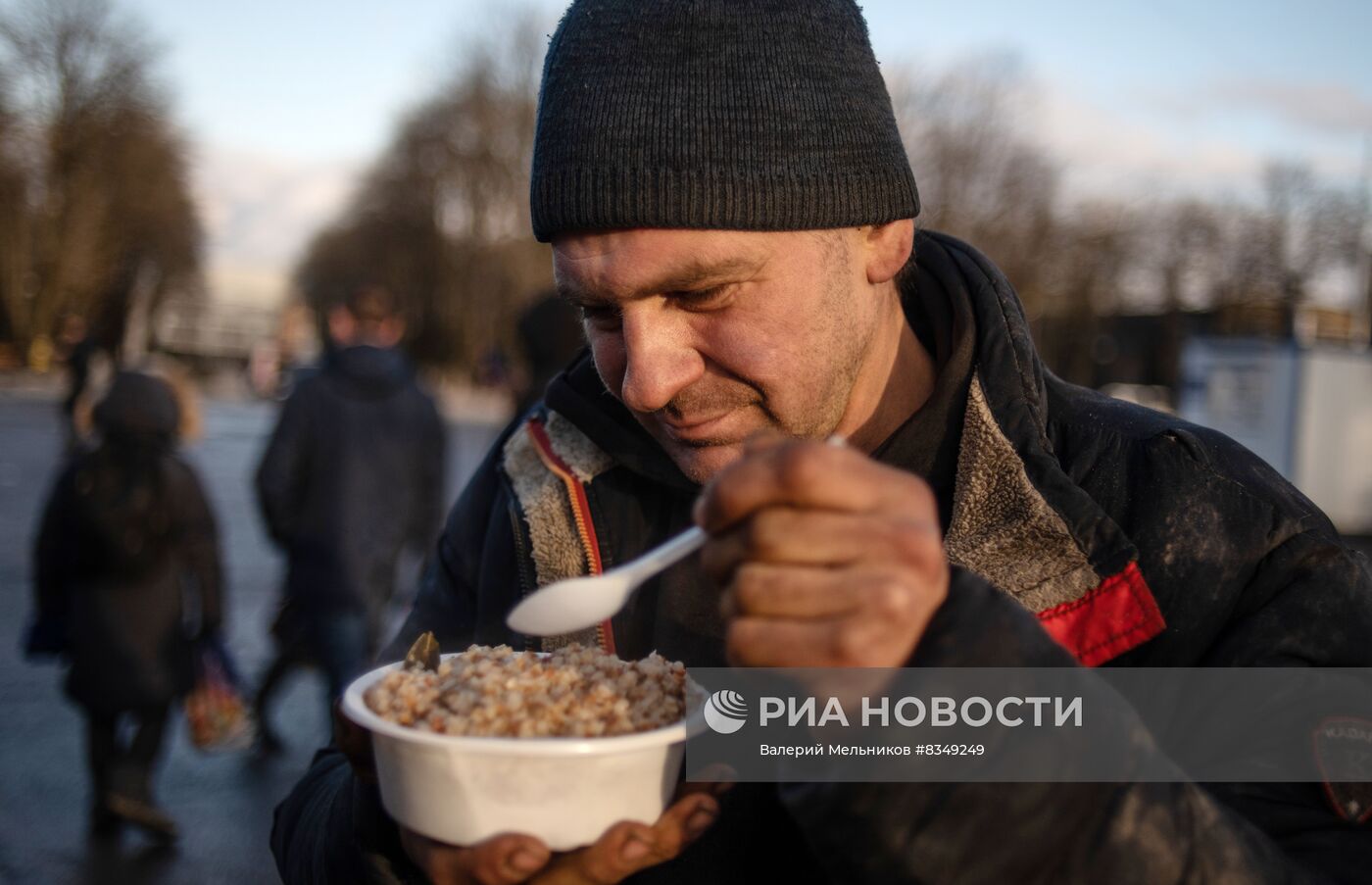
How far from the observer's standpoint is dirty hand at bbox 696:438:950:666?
3.42 ft

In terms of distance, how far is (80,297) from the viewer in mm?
43531

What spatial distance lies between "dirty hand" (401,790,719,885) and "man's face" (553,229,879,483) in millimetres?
570

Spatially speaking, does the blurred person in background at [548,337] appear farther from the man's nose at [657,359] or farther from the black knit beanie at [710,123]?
the man's nose at [657,359]

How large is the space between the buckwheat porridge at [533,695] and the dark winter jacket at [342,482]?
473 centimetres

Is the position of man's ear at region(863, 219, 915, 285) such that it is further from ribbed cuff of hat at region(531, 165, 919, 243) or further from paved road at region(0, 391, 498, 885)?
paved road at region(0, 391, 498, 885)

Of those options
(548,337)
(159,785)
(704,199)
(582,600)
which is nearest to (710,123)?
(704,199)

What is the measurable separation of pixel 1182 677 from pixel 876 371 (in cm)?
67

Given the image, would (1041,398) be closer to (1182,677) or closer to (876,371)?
(876,371)

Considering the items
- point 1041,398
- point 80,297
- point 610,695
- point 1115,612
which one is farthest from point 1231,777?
point 80,297

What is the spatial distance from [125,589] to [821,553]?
5.07m

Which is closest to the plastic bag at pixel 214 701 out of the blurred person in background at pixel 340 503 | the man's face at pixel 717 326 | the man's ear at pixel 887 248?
the blurred person in background at pixel 340 503

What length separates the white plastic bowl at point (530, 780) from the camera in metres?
1.24

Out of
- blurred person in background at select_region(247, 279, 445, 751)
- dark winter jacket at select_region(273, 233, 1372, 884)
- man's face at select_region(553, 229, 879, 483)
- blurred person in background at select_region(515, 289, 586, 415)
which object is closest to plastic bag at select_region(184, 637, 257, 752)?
blurred person in background at select_region(247, 279, 445, 751)

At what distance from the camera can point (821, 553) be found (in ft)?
3.43
